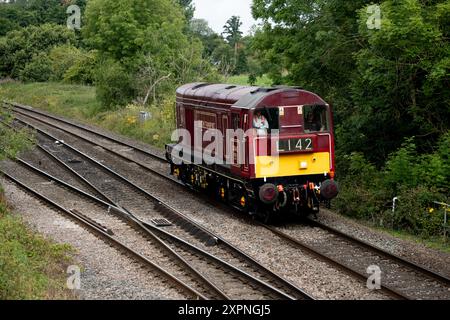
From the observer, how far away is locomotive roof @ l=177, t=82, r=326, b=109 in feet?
58.5

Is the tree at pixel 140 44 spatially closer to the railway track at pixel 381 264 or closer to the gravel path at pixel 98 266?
the gravel path at pixel 98 266

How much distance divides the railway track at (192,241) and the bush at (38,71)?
3959 centimetres

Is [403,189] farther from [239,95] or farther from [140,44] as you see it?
[140,44]

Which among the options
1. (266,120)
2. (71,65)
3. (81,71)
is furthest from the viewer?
(71,65)

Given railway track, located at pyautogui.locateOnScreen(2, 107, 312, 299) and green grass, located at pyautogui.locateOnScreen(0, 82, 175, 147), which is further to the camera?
green grass, located at pyautogui.locateOnScreen(0, 82, 175, 147)

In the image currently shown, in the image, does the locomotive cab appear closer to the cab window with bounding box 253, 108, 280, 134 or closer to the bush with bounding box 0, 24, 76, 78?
the cab window with bounding box 253, 108, 280, 134

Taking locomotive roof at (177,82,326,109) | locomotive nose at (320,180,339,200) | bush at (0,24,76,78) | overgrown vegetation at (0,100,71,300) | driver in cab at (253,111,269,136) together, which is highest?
bush at (0,24,76,78)

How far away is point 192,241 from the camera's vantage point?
55.2 ft

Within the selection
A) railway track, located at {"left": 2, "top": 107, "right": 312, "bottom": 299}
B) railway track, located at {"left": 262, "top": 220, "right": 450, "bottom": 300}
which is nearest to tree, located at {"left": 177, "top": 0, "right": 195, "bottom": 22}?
railway track, located at {"left": 2, "top": 107, "right": 312, "bottom": 299}

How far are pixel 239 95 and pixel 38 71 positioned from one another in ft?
165

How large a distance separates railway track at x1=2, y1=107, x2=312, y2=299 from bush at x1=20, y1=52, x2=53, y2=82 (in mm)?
39590

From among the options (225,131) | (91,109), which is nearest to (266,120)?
(225,131)
